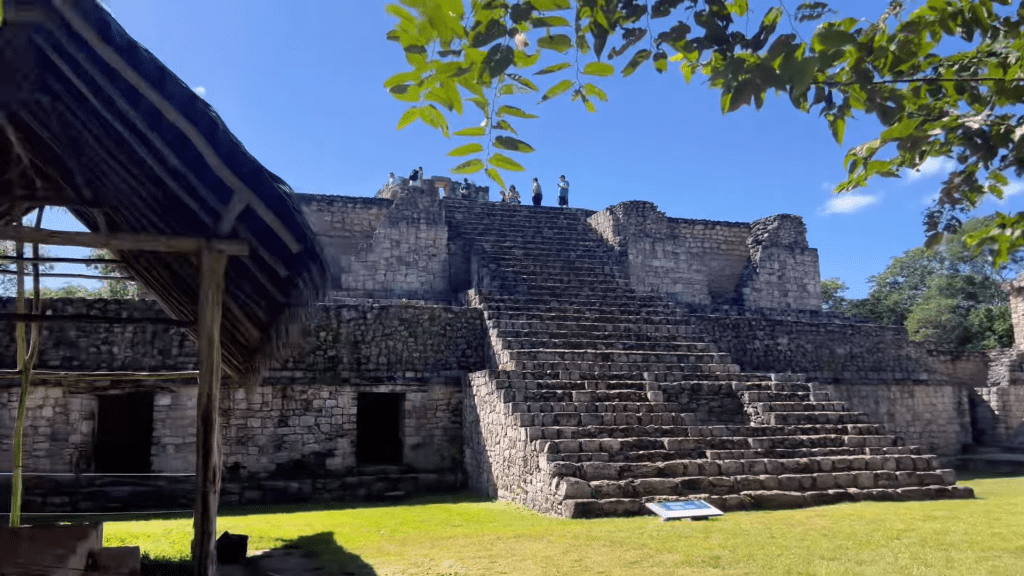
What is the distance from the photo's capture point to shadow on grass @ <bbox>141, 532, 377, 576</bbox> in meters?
5.32

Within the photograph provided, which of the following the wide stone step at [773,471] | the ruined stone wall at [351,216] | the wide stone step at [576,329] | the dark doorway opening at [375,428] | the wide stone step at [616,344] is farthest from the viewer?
the ruined stone wall at [351,216]

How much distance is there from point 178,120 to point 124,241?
805 millimetres

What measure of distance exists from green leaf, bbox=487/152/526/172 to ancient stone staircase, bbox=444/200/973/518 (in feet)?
17.7

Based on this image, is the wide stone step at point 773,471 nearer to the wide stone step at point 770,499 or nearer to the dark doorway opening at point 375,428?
the wide stone step at point 770,499

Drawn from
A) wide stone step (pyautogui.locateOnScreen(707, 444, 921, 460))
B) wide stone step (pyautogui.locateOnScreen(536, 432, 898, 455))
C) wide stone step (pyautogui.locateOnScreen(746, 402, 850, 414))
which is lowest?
wide stone step (pyautogui.locateOnScreen(707, 444, 921, 460))

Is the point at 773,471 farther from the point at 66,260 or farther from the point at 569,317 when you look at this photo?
the point at 66,260

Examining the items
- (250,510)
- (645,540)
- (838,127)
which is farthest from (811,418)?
(838,127)

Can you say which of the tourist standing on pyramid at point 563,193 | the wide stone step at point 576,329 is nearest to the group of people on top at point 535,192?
the tourist standing on pyramid at point 563,193

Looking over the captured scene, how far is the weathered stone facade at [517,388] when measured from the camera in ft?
29.3

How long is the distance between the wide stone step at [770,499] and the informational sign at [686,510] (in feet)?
1.06

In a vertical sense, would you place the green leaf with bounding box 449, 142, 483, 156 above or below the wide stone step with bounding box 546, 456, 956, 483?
above

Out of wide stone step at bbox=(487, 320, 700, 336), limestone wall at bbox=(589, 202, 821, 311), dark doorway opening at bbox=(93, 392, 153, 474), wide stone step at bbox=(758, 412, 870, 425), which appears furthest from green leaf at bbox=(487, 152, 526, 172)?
limestone wall at bbox=(589, 202, 821, 311)

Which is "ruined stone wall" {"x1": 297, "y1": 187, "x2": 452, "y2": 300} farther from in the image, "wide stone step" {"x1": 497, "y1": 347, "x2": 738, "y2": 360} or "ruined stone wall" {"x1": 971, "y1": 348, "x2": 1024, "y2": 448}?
"ruined stone wall" {"x1": 971, "y1": 348, "x2": 1024, "y2": 448}

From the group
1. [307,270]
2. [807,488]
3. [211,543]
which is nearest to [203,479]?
[211,543]
